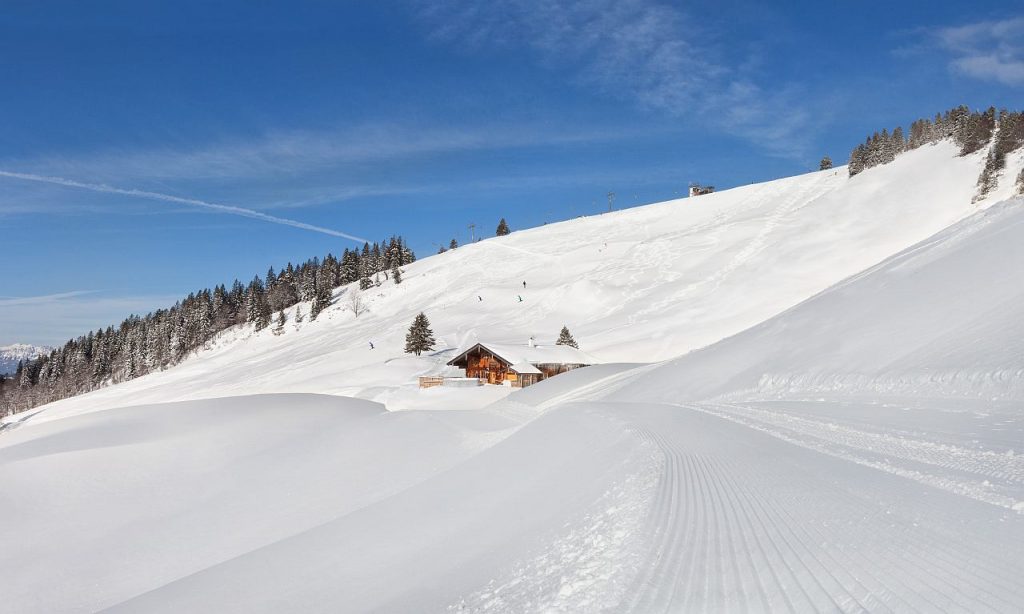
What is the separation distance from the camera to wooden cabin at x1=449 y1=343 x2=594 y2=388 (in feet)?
166

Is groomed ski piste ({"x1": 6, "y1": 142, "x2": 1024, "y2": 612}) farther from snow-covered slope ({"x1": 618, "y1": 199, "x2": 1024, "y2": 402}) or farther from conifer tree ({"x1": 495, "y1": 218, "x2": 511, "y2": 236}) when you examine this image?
conifer tree ({"x1": 495, "y1": 218, "x2": 511, "y2": 236})

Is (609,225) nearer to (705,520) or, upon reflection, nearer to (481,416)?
(481,416)

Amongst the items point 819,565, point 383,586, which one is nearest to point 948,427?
point 819,565

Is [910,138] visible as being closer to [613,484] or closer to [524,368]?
[524,368]

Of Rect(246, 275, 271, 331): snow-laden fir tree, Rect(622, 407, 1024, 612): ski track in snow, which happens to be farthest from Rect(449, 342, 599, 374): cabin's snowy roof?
Rect(246, 275, 271, 331): snow-laden fir tree

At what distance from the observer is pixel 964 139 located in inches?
3853

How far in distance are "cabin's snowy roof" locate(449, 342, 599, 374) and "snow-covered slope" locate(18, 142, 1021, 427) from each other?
4.62m

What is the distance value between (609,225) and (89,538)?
409 feet

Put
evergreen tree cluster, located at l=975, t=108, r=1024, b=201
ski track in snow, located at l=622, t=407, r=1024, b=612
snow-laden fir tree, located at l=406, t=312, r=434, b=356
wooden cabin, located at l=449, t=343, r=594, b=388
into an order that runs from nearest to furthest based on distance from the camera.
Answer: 1. ski track in snow, located at l=622, t=407, r=1024, b=612
2. wooden cabin, located at l=449, t=343, r=594, b=388
3. snow-laden fir tree, located at l=406, t=312, r=434, b=356
4. evergreen tree cluster, located at l=975, t=108, r=1024, b=201

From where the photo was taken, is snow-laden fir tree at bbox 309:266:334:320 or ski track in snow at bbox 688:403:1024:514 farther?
snow-laden fir tree at bbox 309:266:334:320

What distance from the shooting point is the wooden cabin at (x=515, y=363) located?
5069 cm

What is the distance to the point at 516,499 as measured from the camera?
436 inches

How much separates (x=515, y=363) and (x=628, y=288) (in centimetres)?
3987

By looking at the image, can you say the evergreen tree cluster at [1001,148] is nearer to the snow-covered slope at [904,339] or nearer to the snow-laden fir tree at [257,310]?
the snow-covered slope at [904,339]
